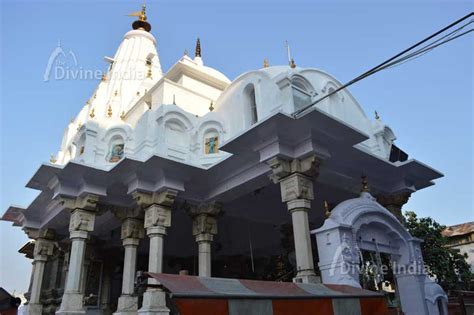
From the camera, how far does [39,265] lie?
16281mm

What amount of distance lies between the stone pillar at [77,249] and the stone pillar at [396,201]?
30.7 ft

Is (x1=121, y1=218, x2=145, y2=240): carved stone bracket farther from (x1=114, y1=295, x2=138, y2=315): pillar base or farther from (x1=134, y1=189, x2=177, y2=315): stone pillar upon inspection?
(x1=114, y1=295, x2=138, y2=315): pillar base

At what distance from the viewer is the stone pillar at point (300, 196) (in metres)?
8.95

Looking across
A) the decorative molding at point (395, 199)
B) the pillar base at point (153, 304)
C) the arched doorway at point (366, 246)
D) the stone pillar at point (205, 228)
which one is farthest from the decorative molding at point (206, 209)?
the decorative molding at point (395, 199)

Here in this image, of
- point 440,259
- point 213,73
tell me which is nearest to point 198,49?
point 213,73

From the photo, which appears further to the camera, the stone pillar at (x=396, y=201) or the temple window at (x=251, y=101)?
the stone pillar at (x=396, y=201)

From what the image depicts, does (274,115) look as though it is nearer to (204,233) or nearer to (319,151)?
(319,151)

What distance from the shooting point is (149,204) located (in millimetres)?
12117

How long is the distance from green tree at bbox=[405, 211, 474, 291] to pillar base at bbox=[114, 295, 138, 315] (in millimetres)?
16868

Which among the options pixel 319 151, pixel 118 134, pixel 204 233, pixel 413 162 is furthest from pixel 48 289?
pixel 413 162

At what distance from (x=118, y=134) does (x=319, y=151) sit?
779 centimetres

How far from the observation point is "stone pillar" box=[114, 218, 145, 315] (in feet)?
38.5

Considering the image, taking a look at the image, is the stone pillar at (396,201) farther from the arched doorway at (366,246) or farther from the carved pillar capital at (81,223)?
the carved pillar capital at (81,223)

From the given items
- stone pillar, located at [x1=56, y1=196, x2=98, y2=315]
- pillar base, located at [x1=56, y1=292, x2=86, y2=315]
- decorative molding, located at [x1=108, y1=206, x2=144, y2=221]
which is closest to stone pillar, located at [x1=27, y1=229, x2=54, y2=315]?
stone pillar, located at [x1=56, y1=196, x2=98, y2=315]
